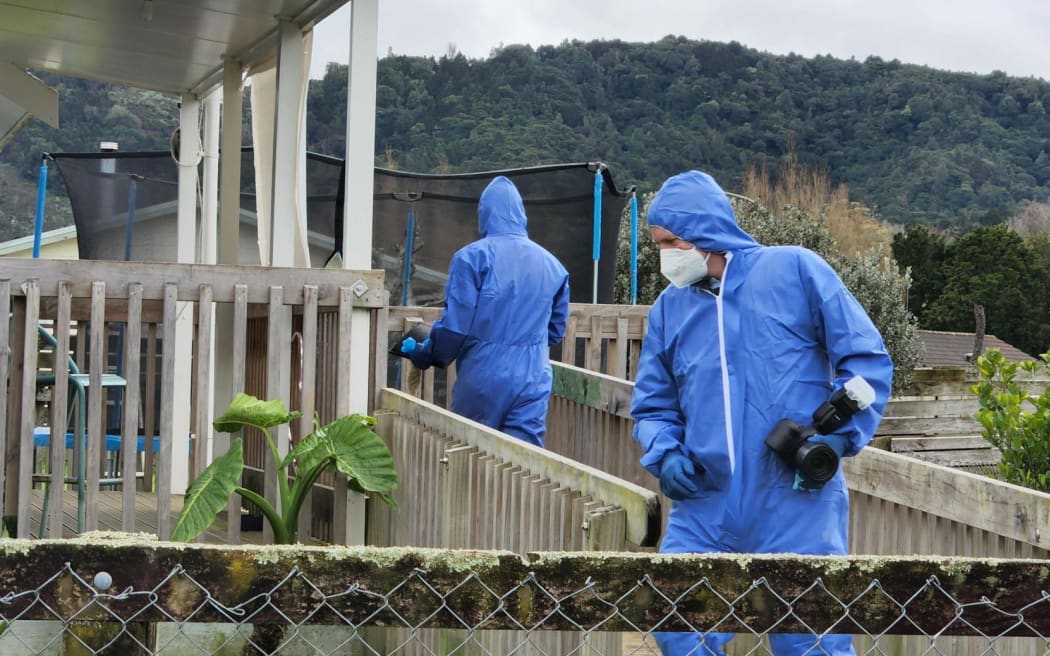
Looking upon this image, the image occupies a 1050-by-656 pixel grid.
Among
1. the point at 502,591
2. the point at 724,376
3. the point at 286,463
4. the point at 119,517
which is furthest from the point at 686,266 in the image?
the point at 119,517

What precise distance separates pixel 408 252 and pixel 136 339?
6.97 metres

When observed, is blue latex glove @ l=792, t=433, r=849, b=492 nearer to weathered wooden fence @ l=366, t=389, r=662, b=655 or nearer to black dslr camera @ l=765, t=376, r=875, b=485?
black dslr camera @ l=765, t=376, r=875, b=485

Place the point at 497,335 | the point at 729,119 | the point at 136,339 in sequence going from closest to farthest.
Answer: the point at 136,339, the point at 497,335, the point at 729,119

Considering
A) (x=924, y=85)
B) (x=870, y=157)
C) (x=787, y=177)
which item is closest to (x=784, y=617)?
(x=787, y=177)

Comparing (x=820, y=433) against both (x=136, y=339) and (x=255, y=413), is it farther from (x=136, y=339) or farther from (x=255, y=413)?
(x=136, y=339)

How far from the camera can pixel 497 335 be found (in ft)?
18.2

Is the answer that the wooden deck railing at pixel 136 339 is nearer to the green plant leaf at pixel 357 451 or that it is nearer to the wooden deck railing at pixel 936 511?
the green plant leaf at pixel 357 451

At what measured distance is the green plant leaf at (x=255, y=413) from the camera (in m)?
4.89

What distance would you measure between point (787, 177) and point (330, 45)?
31456 mm

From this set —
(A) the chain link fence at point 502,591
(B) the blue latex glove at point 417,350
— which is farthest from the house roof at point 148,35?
(A) the chain link fence at point 502,591

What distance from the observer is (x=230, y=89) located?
7.63 meters

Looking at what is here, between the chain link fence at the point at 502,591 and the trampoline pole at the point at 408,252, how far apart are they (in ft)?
31.3

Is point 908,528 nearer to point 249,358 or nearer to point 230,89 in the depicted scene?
point 249,358

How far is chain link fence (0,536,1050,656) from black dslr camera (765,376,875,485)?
1178mm
